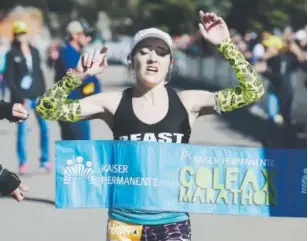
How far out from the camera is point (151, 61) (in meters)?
5.15

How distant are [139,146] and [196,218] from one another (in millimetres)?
4717

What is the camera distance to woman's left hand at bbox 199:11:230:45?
5230mm

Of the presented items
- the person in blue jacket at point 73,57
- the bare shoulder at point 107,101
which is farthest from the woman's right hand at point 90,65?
the person in blue jacket at point 73,57

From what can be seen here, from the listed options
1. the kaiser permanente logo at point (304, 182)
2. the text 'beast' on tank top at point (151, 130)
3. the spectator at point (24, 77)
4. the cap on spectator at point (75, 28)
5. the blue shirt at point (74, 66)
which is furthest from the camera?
the spectator at point (24, 77)

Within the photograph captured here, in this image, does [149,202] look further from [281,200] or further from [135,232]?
[281,200]

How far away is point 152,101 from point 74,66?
210 inches

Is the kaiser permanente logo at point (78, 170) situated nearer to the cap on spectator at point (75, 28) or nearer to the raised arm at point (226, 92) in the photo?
the raised arm at point (226, 92)

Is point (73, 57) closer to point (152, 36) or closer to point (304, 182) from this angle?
point (152, 36)

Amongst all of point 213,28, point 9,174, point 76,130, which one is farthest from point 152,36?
point 76,130

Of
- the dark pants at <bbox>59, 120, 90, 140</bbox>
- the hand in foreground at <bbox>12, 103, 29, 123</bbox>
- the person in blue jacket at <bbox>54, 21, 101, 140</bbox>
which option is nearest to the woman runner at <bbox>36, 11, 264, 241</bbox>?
the hand in foreground at <bbox>12, 103, 29, 123</bbox>

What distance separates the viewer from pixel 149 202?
5.15 metres

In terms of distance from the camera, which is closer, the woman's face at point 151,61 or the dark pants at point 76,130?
the woman's face at point 151,61

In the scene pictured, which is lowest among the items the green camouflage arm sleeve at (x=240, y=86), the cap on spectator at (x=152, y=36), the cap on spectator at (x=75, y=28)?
the green camouflage arm sleeve at (x=240, y=86)

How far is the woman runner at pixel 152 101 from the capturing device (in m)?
5.15
